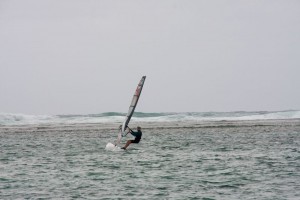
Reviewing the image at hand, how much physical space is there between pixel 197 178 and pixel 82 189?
412 centimetres

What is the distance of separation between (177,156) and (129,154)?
298 centimetres

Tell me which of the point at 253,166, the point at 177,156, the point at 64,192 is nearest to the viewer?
the point at 64,192

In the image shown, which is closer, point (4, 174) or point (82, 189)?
point (82, 189)

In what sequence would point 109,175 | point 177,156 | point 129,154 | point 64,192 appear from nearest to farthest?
point 64,192, point 109,175, point 177,156, point 129,154

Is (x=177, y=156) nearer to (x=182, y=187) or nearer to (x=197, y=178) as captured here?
(x=197, y=178)

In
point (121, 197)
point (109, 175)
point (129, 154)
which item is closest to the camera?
point (121, 197)

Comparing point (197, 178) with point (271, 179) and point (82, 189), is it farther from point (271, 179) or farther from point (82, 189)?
point (82, 189)

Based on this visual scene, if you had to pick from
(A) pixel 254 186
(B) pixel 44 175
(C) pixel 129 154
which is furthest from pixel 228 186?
(C) pixel 129 154

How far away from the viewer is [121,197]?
567 inches

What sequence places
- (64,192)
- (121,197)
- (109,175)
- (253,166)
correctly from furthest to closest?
(253,166)
(109,175)
(64,192)
(121,197)

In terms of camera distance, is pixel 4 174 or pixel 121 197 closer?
pixel 121 197

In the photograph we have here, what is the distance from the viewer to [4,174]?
19.8 metres

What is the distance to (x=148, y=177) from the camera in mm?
17828

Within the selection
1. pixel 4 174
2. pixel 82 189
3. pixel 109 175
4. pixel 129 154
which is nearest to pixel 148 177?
pixel 109 175
